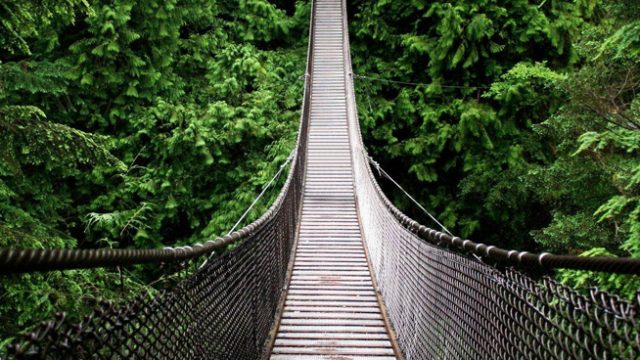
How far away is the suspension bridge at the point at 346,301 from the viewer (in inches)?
46.3

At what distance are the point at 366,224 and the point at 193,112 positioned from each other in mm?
5016

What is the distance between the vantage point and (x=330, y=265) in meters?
5.65

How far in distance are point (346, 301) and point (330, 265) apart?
93 centimetres

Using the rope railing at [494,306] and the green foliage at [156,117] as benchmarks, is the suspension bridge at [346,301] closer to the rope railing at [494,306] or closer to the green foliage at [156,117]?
the rope railing at [494,306]

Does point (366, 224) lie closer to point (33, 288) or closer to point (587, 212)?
point (587, 212)

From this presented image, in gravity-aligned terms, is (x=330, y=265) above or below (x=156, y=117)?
below

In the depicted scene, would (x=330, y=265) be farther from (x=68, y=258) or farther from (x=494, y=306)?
(x=68, y=258)

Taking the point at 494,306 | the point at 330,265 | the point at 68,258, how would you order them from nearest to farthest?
the point at 68,258 < the point at 494,306 < the point at 330,265

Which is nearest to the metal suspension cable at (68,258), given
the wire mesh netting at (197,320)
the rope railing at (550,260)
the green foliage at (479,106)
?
the wire mesh netting at (197,320)

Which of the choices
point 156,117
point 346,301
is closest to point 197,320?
point 346,301

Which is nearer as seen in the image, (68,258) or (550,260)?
(68,258)

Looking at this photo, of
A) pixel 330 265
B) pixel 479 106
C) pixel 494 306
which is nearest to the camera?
pixel 494 306

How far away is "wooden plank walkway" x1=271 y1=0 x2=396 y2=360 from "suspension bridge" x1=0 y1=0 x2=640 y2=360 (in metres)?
0.02

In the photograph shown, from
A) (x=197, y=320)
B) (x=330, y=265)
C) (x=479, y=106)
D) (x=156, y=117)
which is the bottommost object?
(x=330, y=265)
